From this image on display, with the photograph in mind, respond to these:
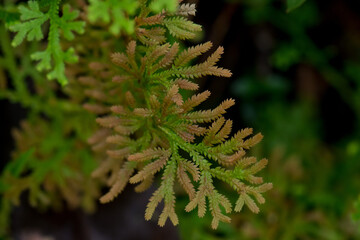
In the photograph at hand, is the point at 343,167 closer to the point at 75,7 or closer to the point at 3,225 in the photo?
the point at 75,7

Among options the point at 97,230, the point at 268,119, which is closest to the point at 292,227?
the point at 268,119

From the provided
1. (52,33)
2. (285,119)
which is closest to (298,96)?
(285,119)

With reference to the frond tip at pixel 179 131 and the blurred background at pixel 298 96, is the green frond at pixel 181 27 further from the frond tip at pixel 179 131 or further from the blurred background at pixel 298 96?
the blurred background at pixel 298 96

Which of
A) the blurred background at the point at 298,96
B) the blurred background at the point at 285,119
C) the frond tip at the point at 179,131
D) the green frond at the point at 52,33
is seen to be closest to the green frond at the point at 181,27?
the frond tip at the point at 179,131

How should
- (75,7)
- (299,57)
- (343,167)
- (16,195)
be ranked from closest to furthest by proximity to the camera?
(75,7), (16,195), (343,167), (299,57)

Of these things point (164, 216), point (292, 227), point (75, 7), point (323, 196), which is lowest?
point (292, 227)

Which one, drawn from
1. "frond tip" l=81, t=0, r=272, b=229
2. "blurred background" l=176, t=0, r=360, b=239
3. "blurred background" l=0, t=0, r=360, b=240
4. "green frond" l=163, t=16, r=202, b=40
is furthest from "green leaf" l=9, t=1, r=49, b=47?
"blurred background" l=176, t=0, r=360, b=239

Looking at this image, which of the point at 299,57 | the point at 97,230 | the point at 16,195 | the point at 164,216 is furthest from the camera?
the point at 299,57

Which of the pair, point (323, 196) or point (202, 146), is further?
point (323, 196)
